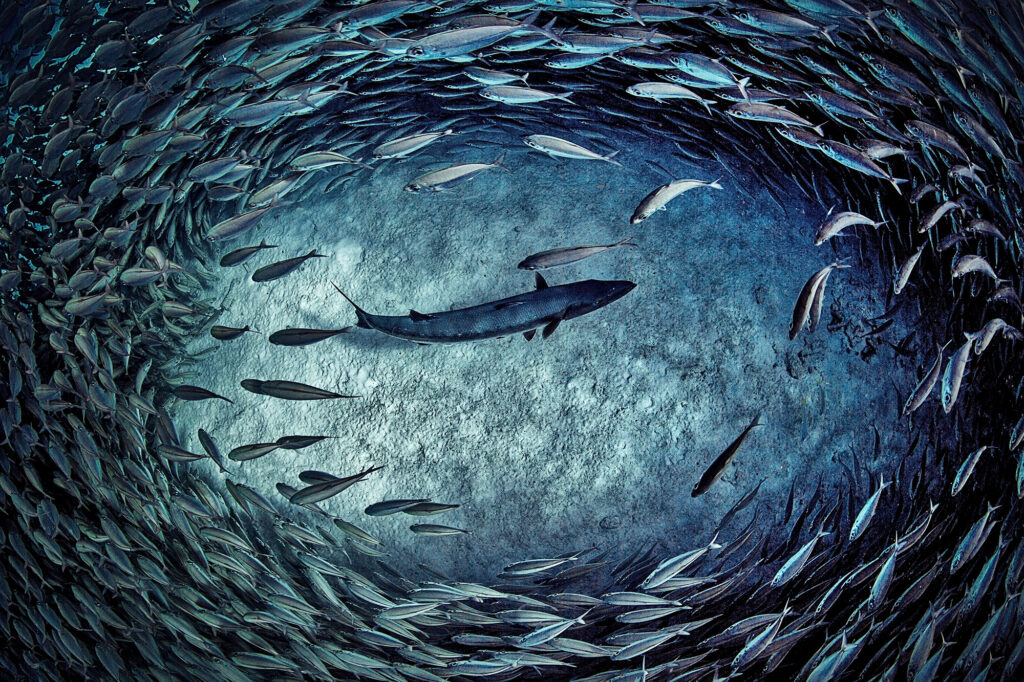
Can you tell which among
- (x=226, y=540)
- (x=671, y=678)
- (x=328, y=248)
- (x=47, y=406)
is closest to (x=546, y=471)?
(x=671, y=678)

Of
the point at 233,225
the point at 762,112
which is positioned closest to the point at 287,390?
the point at 233,225

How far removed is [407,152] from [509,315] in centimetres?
139

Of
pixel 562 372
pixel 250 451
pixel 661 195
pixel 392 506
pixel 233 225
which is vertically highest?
pixel 233 225

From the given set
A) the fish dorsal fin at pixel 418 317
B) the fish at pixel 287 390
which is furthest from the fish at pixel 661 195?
the fish at pixel 287 390

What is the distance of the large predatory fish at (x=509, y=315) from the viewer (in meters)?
2.96

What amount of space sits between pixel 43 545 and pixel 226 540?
4.75 ft

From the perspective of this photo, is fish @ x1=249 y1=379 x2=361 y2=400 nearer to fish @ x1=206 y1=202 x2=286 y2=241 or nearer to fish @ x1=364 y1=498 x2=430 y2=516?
fish @ x1=364 y1=498 x2=430 y2=516

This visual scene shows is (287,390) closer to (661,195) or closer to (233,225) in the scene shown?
(233,225)

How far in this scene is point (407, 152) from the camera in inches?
135

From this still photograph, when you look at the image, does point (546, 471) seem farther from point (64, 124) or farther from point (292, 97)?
point (64, 124)

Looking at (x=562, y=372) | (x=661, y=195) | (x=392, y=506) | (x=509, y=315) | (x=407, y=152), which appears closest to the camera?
(x=661, y=195)

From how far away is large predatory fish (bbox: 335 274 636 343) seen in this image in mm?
2959

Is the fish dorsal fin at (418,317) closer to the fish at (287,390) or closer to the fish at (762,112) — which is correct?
the fish at (287,390)

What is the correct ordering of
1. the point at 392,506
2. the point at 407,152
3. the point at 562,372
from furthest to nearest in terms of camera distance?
the point at 562,372
the point at 407,152
the point at 392,506
